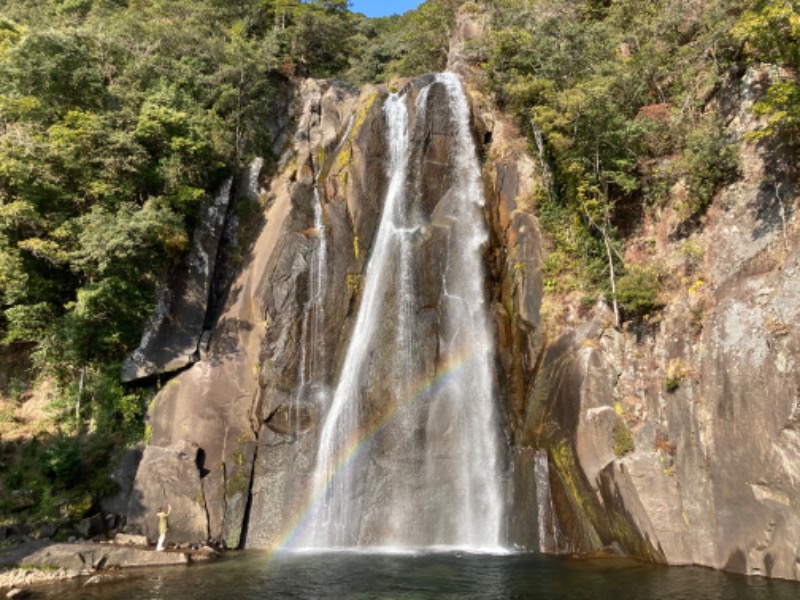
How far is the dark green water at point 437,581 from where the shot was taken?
10859 mm

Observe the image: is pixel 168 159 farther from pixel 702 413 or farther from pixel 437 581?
pixel 702 413

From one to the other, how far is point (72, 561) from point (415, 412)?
11.2m

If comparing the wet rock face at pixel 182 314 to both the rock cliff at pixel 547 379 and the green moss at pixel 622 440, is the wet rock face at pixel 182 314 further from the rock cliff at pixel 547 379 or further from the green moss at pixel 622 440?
the green moss at pixel 622 440

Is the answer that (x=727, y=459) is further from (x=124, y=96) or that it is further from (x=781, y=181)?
(x=124, y=96)

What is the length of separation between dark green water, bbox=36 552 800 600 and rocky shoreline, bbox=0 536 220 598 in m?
0.79

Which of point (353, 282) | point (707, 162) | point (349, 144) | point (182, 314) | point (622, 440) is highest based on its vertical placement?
point (349, 144)

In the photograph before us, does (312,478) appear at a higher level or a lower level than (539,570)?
higher

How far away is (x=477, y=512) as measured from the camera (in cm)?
1752

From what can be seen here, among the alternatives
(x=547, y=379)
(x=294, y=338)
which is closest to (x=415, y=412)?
(x=547, y=379)

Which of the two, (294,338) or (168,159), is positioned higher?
(168,159)

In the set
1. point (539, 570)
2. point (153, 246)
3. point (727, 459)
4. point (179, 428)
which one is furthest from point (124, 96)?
point (727, 459)

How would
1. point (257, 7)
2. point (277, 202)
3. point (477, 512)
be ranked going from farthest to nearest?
point (257, 7) < point (277, 202) < point (477, 512)

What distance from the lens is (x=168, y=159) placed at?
22.8 metres

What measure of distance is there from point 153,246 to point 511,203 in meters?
15.5
